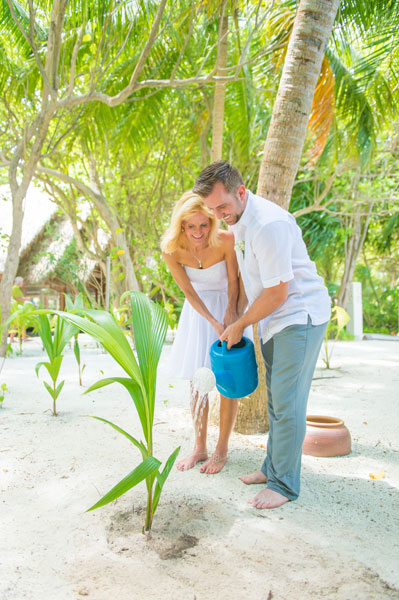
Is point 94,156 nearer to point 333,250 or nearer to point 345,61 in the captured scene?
point 345,61

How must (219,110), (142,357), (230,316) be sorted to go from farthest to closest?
(219,110), (230,316), (142,357)

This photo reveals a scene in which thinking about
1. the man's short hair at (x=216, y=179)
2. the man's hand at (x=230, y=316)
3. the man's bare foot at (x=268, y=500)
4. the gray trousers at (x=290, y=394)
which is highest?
the man's short hair at (x=216, y=179)

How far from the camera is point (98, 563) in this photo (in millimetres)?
1446

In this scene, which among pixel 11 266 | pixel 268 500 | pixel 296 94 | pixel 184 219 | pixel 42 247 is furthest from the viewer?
pixel 42 247

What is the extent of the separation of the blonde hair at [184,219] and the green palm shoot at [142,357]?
1.68 ft

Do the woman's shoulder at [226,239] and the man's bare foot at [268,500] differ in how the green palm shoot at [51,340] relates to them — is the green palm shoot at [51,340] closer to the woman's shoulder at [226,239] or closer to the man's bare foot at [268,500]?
the woman's shoulder at [226,239]

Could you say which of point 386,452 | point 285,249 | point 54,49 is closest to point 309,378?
point 285,249

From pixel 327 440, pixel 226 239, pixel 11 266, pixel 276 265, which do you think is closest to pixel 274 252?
pixel 276 265

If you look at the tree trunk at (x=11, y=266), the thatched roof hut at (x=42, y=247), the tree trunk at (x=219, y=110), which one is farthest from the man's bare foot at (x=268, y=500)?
the thatched roof hut at (x=42, y=247)

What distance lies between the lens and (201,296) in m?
2.34

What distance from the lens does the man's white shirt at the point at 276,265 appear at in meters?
1.72

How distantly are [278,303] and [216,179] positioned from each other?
0.52 meters

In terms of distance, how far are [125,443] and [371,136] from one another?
543cm

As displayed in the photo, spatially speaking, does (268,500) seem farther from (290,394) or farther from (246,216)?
(246,216)
